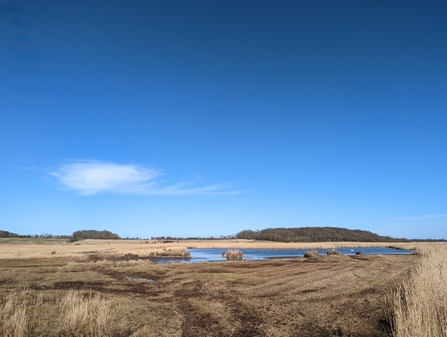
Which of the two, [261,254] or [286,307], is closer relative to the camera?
[286,307]

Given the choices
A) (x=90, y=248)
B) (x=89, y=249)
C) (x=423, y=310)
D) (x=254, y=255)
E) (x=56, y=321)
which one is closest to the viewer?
(x=423, y=310)

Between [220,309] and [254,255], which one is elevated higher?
[220,309]

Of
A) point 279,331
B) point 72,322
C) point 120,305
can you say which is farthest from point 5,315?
point 279,331

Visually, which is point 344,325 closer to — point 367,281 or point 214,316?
point 214,316

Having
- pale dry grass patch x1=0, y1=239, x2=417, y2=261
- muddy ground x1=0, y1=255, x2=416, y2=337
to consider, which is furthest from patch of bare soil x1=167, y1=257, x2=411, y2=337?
pale dry grass patch x1=0, y1=239, x2=417, y2=261

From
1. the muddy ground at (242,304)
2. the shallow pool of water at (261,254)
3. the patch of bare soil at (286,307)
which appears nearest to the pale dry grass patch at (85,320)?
the muddy ground at (242,304)

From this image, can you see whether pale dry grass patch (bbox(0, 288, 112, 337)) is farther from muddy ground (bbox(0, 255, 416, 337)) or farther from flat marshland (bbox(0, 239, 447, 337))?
muddy ground (bbox(0, 255, 416, 337))

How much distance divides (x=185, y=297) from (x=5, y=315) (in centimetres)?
849

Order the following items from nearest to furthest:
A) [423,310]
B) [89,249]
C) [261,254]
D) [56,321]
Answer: [423,310] < [56,321] < [261,254] < [89,249]

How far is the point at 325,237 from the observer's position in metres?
180

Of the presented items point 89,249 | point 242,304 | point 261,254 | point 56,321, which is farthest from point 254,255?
point 56,321

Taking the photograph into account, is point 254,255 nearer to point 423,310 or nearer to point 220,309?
point 220,309

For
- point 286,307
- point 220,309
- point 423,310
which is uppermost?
point 423,310

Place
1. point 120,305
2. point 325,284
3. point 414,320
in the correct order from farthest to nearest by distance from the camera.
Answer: point 325,284 < point 120,305 < point 414,320
